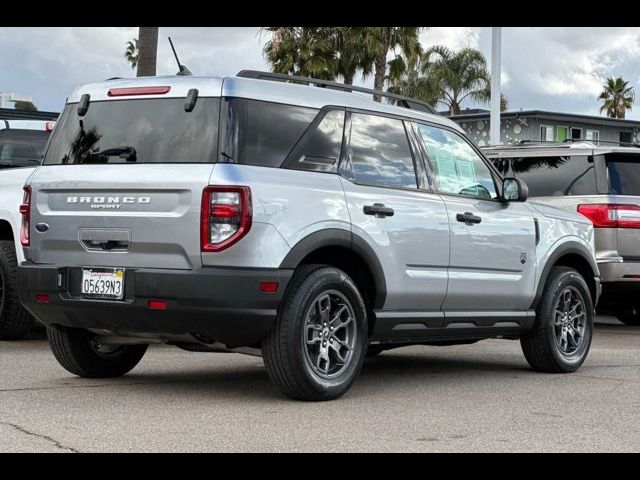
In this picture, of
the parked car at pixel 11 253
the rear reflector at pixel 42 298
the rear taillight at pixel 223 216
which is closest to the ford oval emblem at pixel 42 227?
the rear reflector at pixel 42 298

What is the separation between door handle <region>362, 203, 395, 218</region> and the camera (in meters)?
7.49

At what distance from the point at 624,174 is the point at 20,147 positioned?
6259 mm

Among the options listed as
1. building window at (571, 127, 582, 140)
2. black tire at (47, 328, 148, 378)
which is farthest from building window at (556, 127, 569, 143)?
black tire at (47, 328, 148, 378)

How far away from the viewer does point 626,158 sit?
12.6m

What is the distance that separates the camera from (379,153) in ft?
25.8

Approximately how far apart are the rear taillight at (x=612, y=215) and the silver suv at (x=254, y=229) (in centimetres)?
408

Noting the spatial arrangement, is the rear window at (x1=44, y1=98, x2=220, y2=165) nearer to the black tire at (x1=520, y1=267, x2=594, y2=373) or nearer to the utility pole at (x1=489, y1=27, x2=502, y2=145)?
the black tire at (x1=520, y1=267, x2=594, y2=373)

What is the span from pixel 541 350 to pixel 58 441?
14.7 ft

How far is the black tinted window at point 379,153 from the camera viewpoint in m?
7.66

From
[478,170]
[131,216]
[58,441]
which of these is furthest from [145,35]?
[58,441]

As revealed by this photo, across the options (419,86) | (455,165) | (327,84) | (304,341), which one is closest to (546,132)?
(419,86)

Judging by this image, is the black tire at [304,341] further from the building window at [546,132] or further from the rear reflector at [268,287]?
the building window at [546,132]

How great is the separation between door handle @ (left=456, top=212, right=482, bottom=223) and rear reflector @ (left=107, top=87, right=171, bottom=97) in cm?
231
